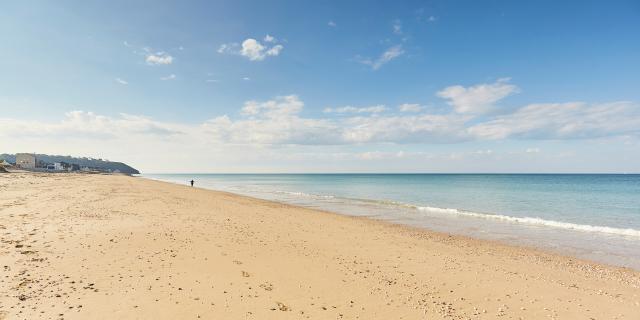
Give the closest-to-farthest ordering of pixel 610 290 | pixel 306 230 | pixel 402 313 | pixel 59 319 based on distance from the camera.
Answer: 1. pixel 59 319
2. pixel 402 313
3. pixel 610 290
4. pixel 306 230

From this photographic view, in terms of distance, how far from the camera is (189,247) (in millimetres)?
11070

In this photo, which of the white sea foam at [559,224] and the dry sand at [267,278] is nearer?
the dry sand at [267,278]

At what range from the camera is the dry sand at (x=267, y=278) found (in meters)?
6.60

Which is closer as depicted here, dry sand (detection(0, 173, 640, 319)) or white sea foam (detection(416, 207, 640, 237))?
dry sand (detection(0, 173, 640, 319))

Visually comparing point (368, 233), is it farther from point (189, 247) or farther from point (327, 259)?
point (189, 247)

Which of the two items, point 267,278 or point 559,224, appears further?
point 559,224

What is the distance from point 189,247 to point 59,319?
5.51 metres

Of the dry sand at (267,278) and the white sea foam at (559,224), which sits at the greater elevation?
the dry sand at (267,278)

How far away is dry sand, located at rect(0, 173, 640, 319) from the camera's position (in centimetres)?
660

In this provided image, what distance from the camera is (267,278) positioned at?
8.54 meters

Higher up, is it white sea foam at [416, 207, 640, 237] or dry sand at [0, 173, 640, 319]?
dry sand at [0, 173, 640, 319]

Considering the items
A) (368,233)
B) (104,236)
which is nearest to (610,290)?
(368,233)

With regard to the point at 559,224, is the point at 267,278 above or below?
above

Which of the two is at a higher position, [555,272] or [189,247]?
[189,247]
